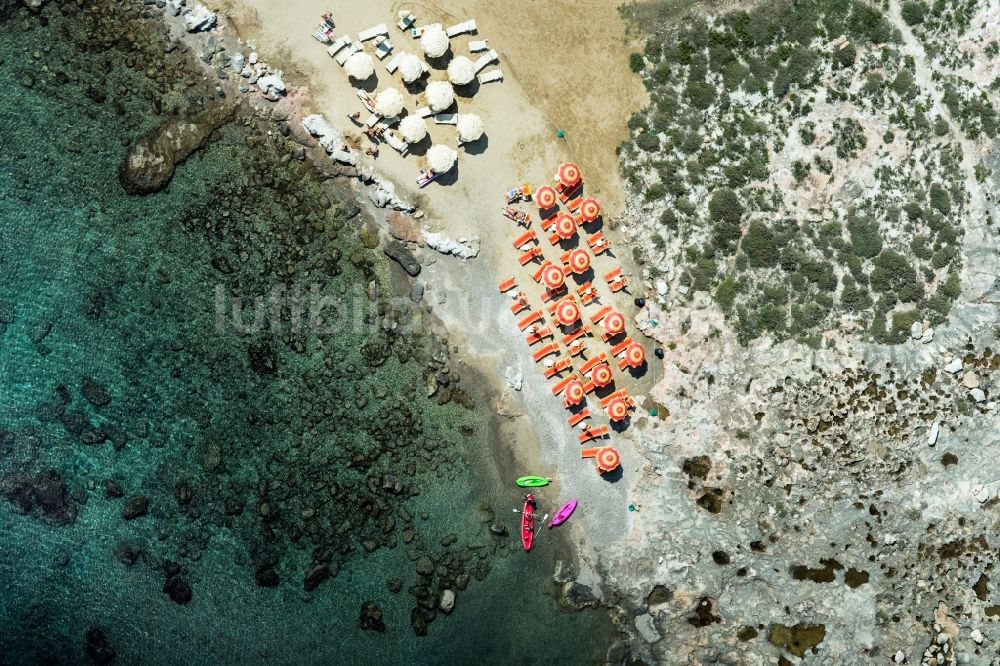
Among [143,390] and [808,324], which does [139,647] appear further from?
[808,324]

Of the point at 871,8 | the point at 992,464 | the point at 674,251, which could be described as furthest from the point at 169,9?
the point at 992,464

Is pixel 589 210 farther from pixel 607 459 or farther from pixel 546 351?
pixel 607 459

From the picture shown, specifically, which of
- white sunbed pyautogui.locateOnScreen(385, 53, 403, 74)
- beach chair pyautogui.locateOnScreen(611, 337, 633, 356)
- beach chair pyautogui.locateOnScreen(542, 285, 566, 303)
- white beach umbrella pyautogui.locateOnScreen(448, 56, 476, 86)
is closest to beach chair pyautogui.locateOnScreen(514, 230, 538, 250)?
beach chair pyautogui.locateOnScreen(542, 285, 566, 303)

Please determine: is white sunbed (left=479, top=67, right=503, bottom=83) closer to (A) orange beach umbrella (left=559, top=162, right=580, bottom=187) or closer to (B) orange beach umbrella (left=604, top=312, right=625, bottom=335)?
(A) orange beach umbrella (left=559, top=162, right=580, bottom=187)

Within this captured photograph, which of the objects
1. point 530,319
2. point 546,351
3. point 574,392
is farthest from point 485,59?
point 574,392

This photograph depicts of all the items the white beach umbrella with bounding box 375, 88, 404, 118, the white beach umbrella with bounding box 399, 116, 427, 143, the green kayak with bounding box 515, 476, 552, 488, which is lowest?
the green kayak with bounding box 515, 476, 552, 488

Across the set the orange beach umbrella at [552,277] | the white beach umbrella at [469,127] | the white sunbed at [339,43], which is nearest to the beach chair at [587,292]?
the orange beach umbrella at [552,277]
